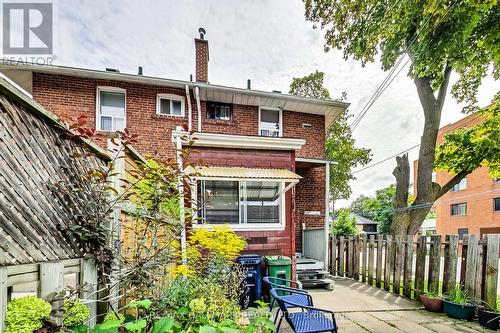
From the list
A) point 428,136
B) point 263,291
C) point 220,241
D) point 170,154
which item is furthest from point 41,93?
point 428,136

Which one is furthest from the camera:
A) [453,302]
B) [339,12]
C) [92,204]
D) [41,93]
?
[41,93]

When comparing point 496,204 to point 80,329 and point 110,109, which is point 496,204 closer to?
point 110,109

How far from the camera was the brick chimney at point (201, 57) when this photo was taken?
10.7 m

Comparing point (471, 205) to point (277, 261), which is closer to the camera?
point (277, 261)

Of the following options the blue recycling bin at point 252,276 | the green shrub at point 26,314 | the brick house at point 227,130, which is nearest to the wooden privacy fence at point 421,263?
the brick house at point 227,130

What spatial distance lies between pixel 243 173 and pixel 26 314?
17.0ft

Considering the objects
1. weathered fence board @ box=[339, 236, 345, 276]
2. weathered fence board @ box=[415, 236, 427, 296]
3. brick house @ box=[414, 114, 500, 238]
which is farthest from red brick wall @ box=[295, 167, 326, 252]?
brick house @ box=[414, 114, 500, 238]

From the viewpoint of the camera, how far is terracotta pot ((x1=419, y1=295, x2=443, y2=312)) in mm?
5645

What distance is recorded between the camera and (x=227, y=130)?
35.3 feet

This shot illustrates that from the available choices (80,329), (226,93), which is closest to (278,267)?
(80,329)

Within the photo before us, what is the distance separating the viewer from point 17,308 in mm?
1730

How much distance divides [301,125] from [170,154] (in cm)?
583

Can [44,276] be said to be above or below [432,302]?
above

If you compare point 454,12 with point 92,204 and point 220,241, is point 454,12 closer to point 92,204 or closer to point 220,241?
point 220,241
